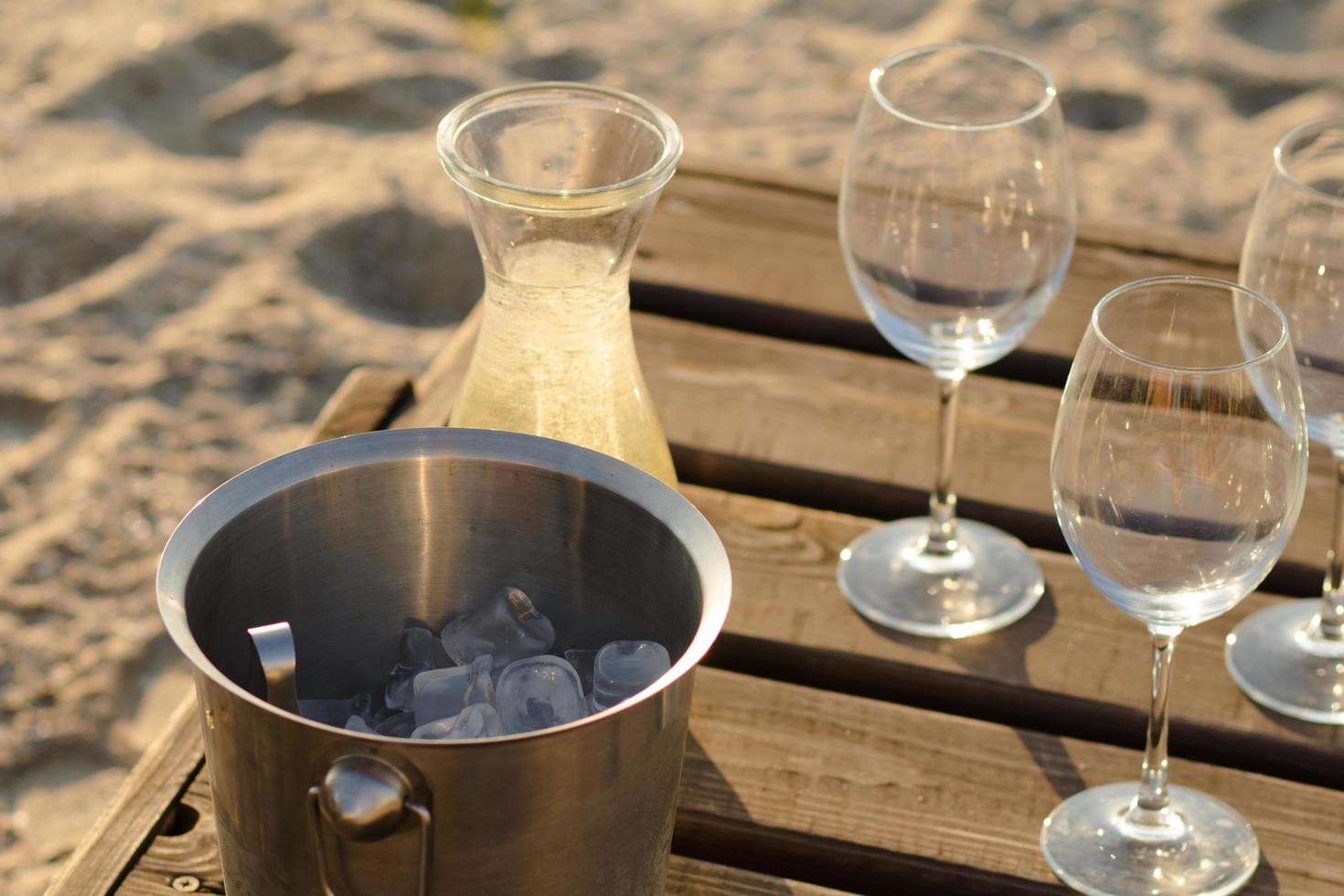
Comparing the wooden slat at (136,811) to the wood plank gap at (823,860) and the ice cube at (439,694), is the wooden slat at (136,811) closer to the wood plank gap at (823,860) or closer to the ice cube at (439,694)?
the ice cube at (439,694)

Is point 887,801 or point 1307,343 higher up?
point 1307,343

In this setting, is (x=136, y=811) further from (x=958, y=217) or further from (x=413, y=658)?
(x=958, y=217)

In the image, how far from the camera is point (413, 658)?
0.84 meters

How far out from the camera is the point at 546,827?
2.26ft

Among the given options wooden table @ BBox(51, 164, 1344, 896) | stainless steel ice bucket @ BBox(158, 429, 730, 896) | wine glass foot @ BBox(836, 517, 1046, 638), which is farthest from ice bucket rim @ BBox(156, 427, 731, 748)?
wine glass foot @ BBox(836, 517, 1046, 638)

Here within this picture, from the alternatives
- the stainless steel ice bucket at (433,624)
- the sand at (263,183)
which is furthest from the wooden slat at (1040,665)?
the sand at (263,183)

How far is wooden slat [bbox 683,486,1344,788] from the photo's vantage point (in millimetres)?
1000

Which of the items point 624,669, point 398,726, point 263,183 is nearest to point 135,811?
point 398,726

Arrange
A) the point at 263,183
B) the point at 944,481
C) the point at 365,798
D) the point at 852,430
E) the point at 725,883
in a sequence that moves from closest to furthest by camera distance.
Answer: the point at 365,798
the point at 725,883
the point at 944,481
the point at 852,430
the point at 263,183

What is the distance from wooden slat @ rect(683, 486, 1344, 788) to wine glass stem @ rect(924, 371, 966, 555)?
0.23 ft

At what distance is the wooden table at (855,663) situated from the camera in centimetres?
91

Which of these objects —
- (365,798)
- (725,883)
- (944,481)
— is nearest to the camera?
(365,798)

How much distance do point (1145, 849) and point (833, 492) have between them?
379 millimetres

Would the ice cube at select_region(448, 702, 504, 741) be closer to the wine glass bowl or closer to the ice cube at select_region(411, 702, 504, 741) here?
the ice cube at select_region(411, 702, 504, 741)
